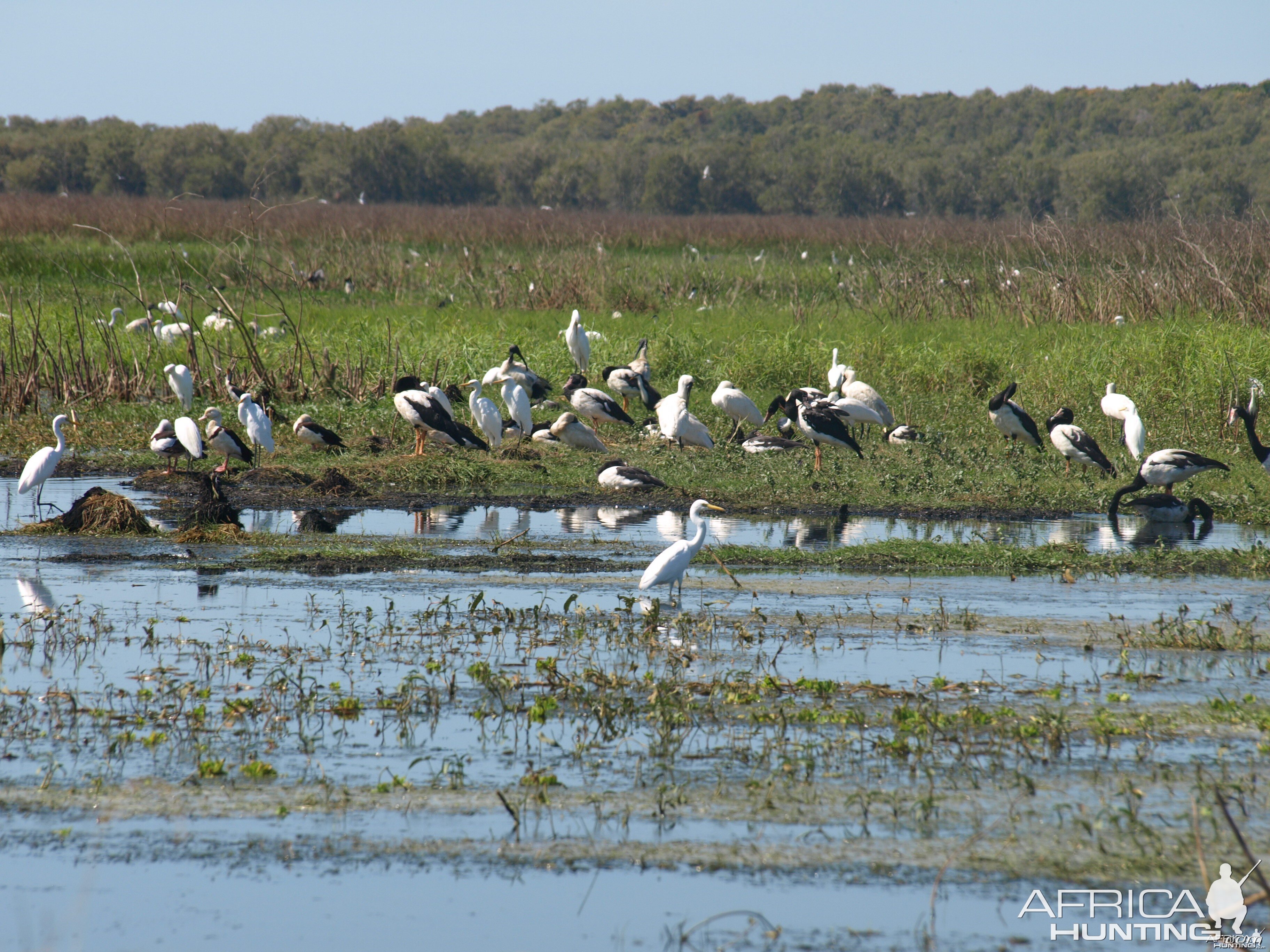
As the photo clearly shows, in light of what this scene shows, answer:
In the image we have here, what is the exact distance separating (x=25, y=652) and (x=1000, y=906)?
16.8ft

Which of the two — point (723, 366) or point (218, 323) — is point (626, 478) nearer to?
point (723, 366)

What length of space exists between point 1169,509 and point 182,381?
36.6 feet

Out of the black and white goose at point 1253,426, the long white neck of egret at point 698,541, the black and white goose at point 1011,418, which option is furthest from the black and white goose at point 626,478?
the black and white goose at point 1253,426

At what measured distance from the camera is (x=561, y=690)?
627 cm

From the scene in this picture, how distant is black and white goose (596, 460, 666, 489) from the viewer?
1256cm

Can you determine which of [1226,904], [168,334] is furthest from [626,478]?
[168,334]

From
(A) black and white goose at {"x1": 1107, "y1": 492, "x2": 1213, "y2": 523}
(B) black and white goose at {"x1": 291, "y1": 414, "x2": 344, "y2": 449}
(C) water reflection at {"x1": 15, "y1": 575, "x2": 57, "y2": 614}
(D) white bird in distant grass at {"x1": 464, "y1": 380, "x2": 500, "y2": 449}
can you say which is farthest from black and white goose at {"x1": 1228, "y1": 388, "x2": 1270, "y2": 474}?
(C) water reflection at {"x1": 15, "y1": 575, "x2": 57, "y2": 614}

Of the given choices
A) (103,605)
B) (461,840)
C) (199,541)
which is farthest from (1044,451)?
(461,840)

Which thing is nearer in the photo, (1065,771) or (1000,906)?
(1000,906)

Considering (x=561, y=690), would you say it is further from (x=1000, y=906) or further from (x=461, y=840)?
(x=1000, y=906)

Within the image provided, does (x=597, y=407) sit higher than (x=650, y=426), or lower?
higher

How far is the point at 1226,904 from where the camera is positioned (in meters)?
4.06

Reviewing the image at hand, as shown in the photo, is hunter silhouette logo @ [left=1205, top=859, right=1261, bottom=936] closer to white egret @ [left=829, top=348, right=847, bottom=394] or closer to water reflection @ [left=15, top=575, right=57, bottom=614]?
water reflection @ [left=15, top=575, right=57, bottom=614]

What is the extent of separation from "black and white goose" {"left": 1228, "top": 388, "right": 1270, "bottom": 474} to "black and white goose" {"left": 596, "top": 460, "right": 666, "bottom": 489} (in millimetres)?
6029
